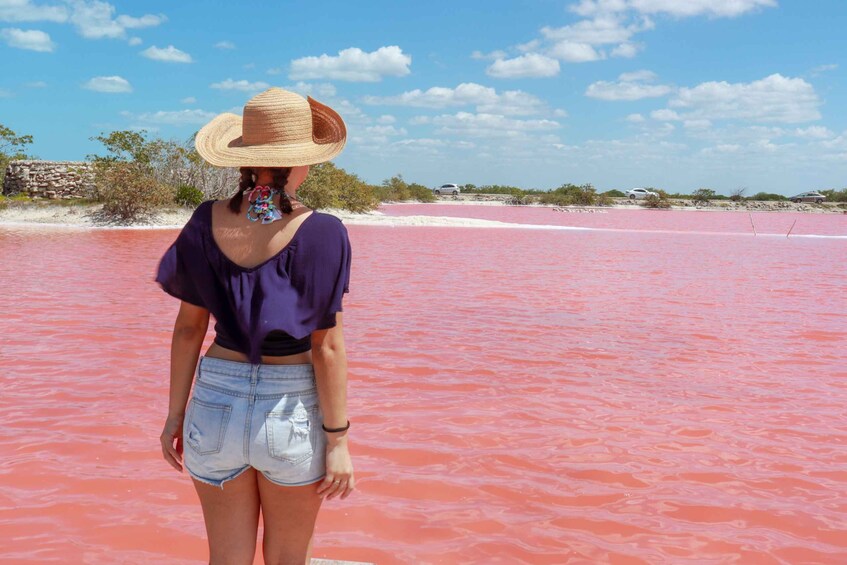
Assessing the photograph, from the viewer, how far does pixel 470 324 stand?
9945 millimetres

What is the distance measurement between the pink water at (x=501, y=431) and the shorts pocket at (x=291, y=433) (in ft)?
6.11

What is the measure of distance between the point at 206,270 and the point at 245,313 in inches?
7.4

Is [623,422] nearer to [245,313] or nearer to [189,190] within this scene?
[245,313]

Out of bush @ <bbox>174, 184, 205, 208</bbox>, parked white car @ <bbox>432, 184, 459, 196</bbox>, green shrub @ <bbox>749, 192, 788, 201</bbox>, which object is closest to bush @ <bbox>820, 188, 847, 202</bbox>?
green shrub @ <bbox>749, 192, 788, 201</bbox>

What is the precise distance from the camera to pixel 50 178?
31.8 meters

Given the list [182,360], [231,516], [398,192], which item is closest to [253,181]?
[182,360]

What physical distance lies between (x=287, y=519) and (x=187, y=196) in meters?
29.5

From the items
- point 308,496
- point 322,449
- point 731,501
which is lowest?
point 731,501

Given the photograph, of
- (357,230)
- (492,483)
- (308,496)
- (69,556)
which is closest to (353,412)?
(492,483)

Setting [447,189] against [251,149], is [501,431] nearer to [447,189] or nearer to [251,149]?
[251,149]

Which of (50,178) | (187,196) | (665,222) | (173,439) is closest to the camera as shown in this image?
(173,439)

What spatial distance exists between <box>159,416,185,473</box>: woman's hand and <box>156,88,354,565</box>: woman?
0.47 ft

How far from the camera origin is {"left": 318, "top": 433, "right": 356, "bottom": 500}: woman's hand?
2.24 metres

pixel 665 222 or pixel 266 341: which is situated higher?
pixel 266 341
